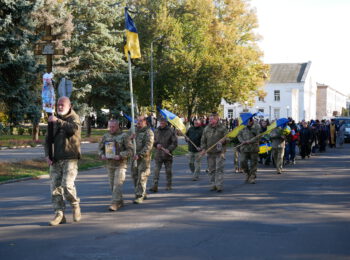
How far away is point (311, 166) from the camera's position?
62.7 feet

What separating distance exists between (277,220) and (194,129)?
315 inches

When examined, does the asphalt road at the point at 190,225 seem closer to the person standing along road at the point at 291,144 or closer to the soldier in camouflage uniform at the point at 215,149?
the soldier in camouflage uniform at the point at 215,149

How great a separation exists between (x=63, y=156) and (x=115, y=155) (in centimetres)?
141

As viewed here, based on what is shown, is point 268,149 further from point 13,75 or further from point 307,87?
point 307,87

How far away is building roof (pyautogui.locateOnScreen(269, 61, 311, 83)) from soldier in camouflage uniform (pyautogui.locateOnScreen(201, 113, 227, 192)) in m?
76.3

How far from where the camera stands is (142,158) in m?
10.6

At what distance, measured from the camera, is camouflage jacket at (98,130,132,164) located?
9297mm

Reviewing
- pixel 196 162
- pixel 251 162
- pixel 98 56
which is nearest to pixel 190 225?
pixel 251 162

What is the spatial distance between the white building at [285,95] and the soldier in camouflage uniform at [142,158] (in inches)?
2811

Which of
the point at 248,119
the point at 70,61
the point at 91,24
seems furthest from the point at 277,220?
the point at 91,24

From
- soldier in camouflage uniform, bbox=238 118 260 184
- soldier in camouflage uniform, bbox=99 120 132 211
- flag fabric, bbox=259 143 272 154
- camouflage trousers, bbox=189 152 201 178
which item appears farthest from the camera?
flag fabric, bbox=259 143 272 154

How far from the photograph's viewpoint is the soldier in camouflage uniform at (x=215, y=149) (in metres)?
12.0

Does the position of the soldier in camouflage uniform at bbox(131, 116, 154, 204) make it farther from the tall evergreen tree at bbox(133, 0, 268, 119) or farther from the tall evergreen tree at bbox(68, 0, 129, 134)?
the tall evergreen tree at bbox(133, 0, 268, 119)

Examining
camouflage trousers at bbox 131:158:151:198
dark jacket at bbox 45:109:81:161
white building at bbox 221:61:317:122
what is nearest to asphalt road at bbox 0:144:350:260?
camouflage trousers at bbox 131:158:151:198
